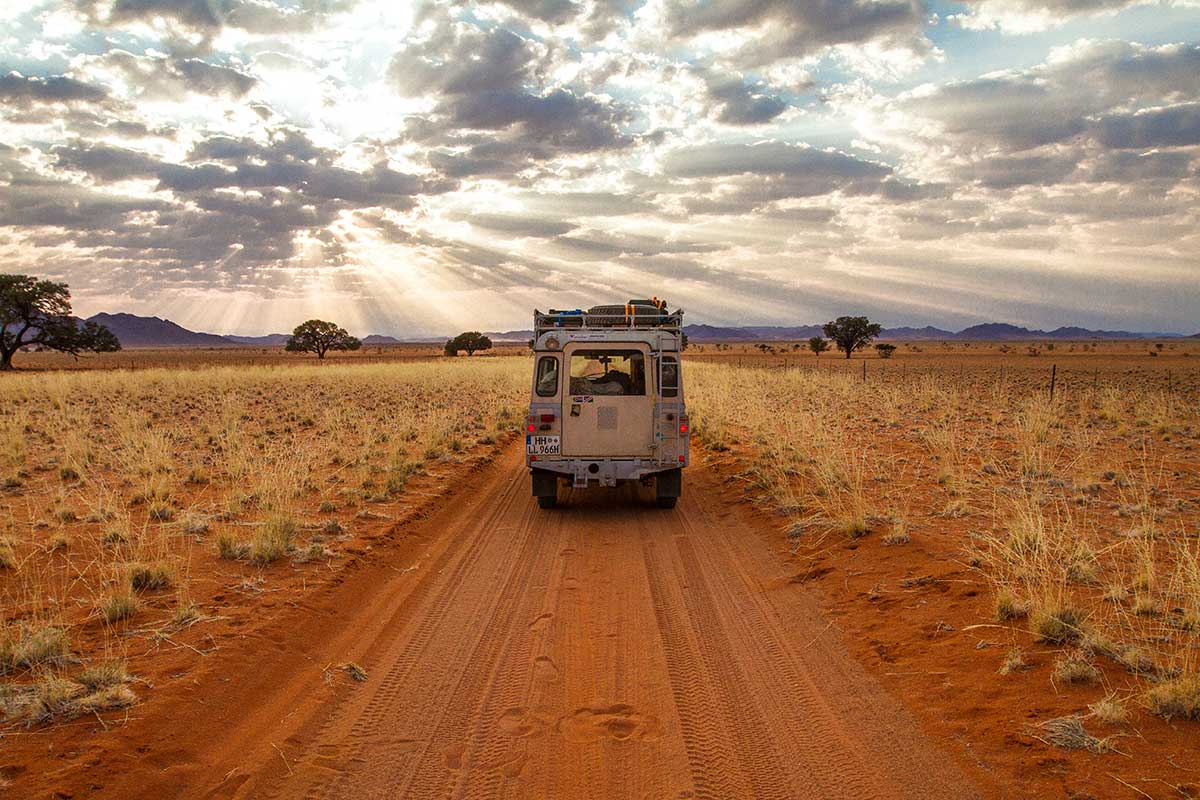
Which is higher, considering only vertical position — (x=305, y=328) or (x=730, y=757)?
(x=305, y=328)

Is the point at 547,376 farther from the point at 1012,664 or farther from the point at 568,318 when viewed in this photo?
the point at 1012,664

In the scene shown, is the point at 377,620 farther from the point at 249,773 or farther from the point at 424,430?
the point at 424,430

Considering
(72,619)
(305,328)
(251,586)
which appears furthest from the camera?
(305,328)

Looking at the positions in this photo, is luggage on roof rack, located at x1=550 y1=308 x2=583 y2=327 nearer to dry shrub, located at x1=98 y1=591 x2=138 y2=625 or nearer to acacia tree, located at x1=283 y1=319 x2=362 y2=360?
dry shrub, located at x1=98 y1=591 x2=138 y2=625

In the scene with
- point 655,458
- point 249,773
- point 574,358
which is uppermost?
point 574,358

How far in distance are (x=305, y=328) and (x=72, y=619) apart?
97.8m

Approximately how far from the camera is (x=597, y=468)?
→ 10969 mm

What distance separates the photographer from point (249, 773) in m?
4.05

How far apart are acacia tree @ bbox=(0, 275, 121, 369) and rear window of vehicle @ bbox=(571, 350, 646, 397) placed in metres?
61.6

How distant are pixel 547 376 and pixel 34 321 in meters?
63.6

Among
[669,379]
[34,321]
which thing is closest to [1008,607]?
[669,379]

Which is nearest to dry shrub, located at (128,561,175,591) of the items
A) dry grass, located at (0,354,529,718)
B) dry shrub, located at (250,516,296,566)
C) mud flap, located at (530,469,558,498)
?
dry grass, located at (0,354,529,718)

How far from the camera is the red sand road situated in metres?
3.97

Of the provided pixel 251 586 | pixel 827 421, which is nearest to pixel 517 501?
pixel 251 586
